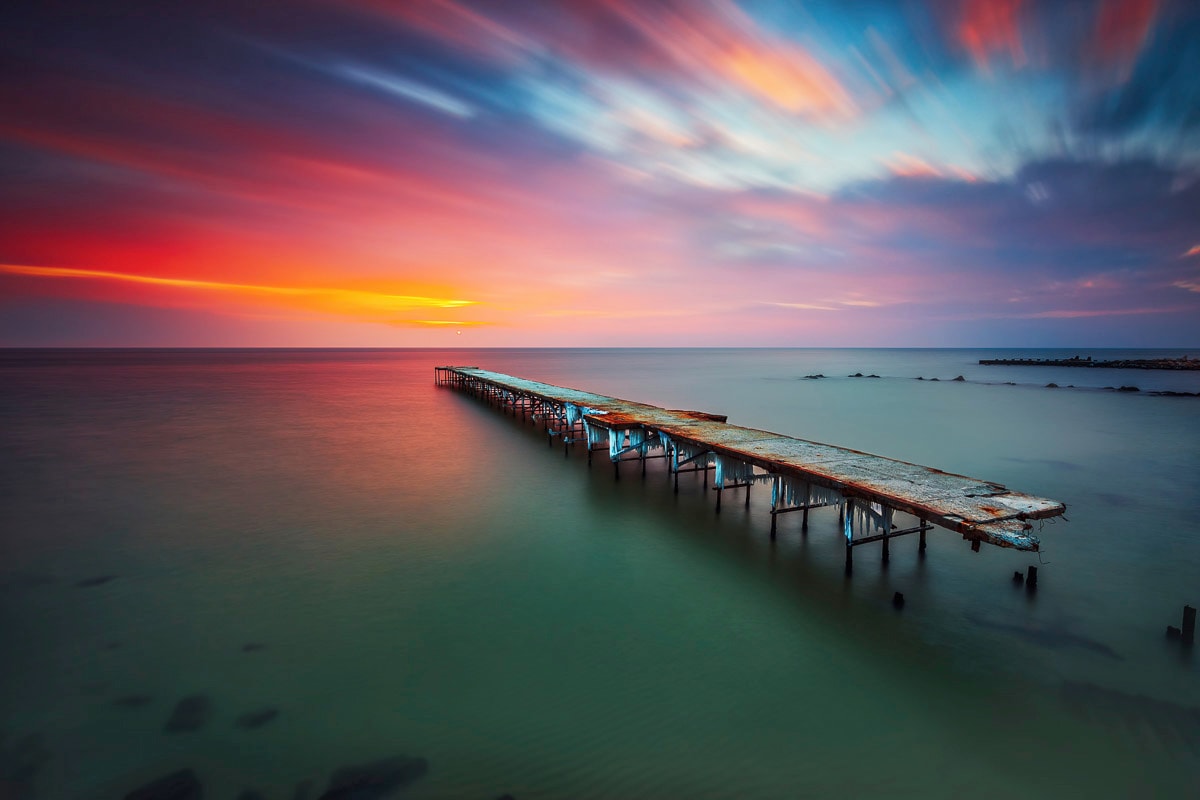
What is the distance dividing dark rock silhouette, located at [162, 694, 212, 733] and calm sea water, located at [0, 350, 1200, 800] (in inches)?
3.2

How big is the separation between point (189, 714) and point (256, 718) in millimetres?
861

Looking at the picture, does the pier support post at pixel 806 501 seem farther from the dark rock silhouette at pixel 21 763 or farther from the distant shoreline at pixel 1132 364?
the distant shoreline at pixel 1132 364

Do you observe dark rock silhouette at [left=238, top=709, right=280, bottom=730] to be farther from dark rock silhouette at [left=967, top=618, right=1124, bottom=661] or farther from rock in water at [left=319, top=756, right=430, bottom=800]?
dark rock silhouette at [left=967, top=618, right=1124, bottom=661]

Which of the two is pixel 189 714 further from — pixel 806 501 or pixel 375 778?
pixel 806 501

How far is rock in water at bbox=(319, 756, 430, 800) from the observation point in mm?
5430

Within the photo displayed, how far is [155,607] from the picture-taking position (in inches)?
361

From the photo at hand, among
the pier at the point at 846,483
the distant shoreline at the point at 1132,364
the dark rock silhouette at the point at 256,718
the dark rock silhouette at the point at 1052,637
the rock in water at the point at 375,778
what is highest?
the distant shoreline at the point at 1132,364

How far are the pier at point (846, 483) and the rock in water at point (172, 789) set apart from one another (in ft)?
31.9

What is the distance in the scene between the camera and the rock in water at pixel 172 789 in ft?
17.6

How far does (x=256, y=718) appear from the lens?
6.46 m

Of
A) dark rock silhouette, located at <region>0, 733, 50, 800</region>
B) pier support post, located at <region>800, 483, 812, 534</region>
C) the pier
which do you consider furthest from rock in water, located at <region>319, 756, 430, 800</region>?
pier support post, located at <region>800, 483, 812, 534</region>

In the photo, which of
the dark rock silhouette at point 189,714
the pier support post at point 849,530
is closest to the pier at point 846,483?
the pier support post at point 849,530

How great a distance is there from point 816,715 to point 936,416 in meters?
33.1

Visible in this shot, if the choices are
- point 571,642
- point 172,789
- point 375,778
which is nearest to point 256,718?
point 172,789
